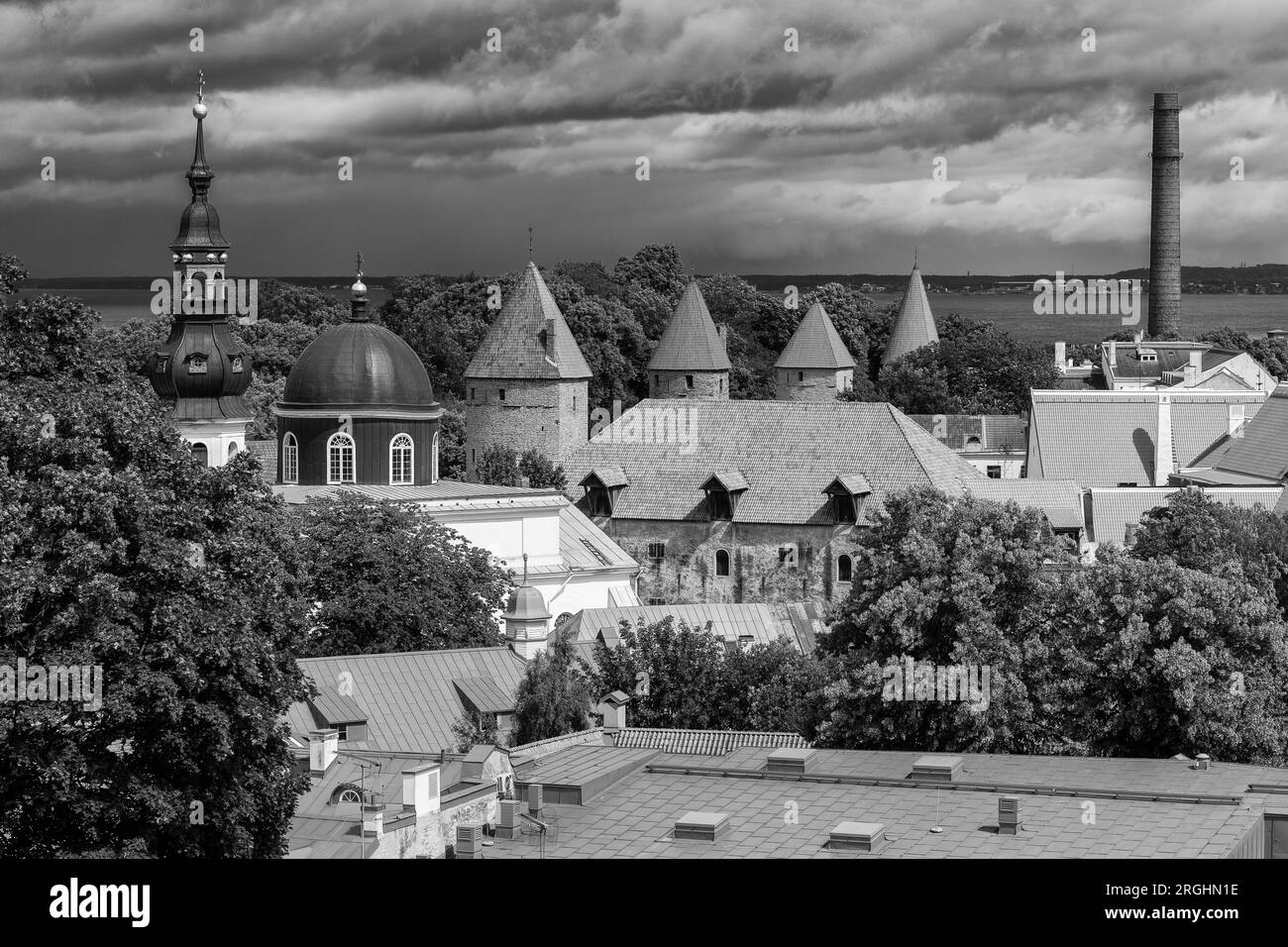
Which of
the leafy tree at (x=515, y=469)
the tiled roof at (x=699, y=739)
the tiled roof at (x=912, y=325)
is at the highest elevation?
the tiled roof at (x=912, y=325)

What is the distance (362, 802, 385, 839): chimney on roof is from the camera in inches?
990

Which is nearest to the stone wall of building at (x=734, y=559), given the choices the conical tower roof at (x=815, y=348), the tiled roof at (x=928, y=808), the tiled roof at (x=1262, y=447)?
the tiled roof at (x=1262, y=447)

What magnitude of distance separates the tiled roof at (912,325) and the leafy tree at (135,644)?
294 feet

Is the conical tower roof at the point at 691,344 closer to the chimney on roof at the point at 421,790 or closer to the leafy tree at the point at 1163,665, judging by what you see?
the leafy tree at the point at 1163,665

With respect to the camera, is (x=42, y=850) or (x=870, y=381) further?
(x=870, y=381)

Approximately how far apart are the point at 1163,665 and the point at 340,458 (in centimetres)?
2895

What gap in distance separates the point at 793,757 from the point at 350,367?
1265 inches

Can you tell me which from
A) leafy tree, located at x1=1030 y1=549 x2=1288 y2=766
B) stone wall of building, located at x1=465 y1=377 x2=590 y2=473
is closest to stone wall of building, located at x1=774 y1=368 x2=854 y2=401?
stone wall of building, located at x1=465 y1=377 x2=590 y2=473

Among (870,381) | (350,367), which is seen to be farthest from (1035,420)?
(870,381)

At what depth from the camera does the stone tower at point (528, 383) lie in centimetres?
7275

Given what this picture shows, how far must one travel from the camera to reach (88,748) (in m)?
23.8

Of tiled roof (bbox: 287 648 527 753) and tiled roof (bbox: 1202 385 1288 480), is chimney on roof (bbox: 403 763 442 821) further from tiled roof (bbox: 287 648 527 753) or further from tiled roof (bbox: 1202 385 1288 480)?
tiled roof (bbox: 1202 385 1288 480)

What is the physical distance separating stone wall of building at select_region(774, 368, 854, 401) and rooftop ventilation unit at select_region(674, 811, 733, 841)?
254 feet
